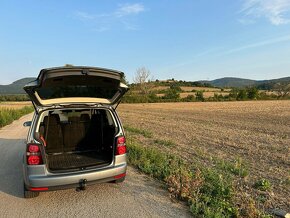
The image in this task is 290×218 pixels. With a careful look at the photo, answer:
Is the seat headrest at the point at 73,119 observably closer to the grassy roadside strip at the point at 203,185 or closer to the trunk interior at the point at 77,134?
the trunk interior at the point at 77,134

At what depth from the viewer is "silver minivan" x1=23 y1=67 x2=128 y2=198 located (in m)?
4.14

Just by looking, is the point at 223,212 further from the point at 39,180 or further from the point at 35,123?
the point at 35,123

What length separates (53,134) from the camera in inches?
221

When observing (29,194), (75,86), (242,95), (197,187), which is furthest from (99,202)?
(242,95)

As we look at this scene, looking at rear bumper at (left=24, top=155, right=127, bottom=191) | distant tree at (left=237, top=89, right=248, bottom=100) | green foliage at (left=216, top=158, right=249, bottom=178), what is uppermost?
rear bumper at (left=24, top=155, right=127, bottom=191)

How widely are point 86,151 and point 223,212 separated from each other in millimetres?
3277

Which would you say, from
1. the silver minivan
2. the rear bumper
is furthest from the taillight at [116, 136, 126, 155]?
the rear bumper

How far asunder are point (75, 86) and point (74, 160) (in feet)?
4.86

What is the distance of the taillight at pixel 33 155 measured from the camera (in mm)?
4168

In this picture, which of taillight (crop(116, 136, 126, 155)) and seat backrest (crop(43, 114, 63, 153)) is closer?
taillight (crop(116, 136, 126, 155))

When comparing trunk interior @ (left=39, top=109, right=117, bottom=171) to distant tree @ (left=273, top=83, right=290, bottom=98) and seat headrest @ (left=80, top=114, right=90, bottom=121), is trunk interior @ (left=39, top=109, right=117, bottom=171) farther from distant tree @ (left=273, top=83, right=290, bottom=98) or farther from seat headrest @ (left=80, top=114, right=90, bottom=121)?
distant tree @ (left=273, top=83, right=290, bottom=98)

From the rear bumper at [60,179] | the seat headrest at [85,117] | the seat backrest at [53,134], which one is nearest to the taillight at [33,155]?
the rear bumper at [60,179]

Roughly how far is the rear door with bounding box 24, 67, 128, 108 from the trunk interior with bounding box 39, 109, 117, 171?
1.54 feet

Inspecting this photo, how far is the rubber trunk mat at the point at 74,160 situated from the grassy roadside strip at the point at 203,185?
1.33 metres
